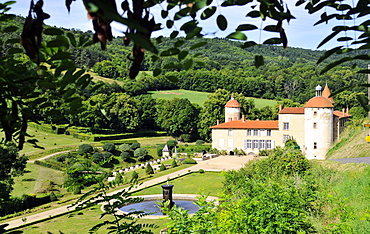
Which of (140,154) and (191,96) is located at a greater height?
(191,96)

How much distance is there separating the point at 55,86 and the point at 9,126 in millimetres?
349

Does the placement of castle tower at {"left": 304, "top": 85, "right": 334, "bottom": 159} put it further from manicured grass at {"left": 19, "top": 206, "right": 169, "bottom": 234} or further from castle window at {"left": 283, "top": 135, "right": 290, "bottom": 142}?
manicured grass at {"left": 19, "top": 206, "right": 169, "bottom": 234}

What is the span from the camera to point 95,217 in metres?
18.3

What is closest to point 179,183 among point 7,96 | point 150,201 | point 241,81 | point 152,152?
point 150,201

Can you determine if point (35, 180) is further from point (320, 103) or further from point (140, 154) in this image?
point (320, 103)

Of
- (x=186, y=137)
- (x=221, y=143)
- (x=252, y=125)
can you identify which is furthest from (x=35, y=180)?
(x=186, y=137)

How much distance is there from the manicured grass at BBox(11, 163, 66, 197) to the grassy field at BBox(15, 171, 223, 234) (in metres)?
7.30

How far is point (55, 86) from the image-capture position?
6.79 feet

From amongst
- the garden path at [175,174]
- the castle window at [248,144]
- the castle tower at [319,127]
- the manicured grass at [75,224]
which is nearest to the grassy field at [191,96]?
the castle window at [248,144]

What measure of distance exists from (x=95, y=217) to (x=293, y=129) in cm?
2369

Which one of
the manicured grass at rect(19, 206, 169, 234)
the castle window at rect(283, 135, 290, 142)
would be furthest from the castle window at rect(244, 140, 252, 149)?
the manicured grass at rect(19, 206, 169, 234)

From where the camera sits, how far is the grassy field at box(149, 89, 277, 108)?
64.2 m

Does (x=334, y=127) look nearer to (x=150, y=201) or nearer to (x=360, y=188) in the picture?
(x=150, y=201)

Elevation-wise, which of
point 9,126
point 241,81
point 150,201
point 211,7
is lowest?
point 150,201
